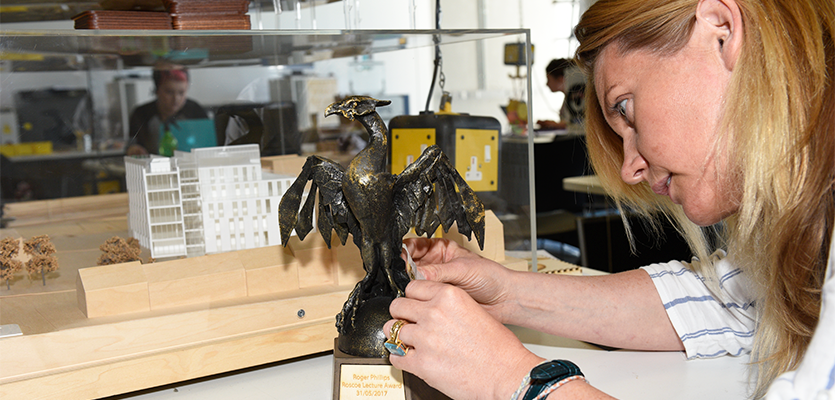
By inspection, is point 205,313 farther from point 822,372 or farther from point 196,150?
point 822,372

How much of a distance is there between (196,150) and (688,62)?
89 centimetres

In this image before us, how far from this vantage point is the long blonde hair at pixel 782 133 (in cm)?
65

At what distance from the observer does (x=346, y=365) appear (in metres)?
0.87

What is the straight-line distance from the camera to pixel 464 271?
1015 mm

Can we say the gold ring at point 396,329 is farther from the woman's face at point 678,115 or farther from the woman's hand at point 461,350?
the woman's face at point 678,115

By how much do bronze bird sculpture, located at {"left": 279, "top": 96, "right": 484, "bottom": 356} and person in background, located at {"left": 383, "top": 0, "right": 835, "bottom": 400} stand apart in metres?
0.08

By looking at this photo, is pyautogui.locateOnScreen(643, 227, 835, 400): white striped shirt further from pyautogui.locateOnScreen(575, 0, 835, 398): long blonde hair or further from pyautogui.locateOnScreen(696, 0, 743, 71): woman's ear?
pyautogui.locateOnScreen(696, 0, 743, 71): woman's ear

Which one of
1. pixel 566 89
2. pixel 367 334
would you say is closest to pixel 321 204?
pixel 367 334

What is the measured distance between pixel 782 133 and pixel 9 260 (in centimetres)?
114

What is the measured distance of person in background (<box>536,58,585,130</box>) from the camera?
11.2 feet

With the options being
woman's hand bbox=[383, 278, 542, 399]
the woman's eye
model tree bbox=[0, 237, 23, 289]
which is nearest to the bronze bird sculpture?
woman's hand bbox=[383, 278, 542, 399]

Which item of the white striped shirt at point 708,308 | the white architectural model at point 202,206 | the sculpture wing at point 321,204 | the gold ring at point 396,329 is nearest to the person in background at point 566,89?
the white striped shirt at point 708,308

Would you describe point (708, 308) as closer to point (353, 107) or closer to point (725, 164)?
point (725, 164)

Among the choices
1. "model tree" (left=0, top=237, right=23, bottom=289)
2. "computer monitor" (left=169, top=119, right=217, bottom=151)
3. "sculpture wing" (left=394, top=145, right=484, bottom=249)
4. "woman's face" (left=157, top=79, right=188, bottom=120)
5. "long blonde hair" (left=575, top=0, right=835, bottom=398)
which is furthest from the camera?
"woman's face" (left=157, top=79, right=188, bottom=120)
